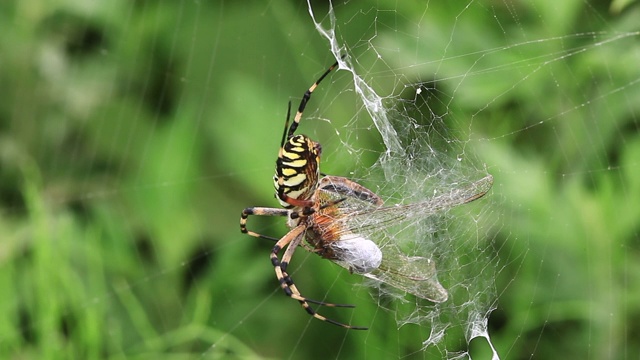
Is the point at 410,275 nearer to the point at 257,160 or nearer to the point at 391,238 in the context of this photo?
the point at 391,238

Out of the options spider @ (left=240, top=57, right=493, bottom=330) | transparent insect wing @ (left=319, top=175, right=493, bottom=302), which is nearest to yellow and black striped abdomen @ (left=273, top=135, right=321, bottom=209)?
spider @ (left=240, top=57, right=493, bottom=330)

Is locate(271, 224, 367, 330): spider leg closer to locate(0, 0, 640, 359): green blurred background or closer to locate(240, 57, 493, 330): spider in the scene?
locate(240, 57, 493, 330): spider

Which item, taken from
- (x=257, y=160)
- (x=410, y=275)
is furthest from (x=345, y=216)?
(x=257, y=160)

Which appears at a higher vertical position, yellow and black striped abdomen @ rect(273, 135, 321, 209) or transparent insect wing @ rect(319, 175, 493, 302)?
yellow and black striped abdomen @ rect(273, 135, 321, 209)

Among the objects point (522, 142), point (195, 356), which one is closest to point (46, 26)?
point (195, 356)

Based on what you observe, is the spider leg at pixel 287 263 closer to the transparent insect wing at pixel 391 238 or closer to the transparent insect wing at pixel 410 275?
the transparent insect wing at pixel 391 238

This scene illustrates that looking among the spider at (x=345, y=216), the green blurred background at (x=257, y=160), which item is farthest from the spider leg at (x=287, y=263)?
the green blurred background at (x=257, y=160)
